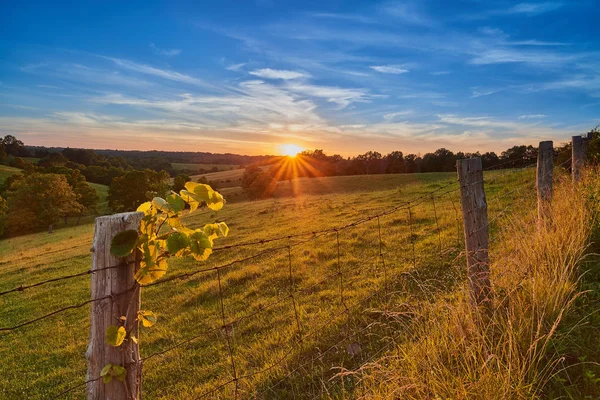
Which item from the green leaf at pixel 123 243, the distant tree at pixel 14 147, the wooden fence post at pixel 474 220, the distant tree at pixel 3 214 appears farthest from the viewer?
the distant tree at pixel 14 147

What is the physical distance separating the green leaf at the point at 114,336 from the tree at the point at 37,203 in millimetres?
59127

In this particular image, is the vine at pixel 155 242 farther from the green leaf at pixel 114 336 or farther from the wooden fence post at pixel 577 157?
the wooden fence post at pixel 577 157

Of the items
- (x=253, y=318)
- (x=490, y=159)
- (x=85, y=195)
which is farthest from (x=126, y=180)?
(x=253, y=318)

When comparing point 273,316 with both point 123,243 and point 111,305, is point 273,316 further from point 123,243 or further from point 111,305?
point 123,243

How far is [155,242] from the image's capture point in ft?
7.31

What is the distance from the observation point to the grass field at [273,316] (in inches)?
201

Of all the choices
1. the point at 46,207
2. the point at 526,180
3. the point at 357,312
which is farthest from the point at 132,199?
the point at 357,312

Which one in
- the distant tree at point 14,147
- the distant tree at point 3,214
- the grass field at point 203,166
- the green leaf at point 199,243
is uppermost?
the distant tree at point 14,147

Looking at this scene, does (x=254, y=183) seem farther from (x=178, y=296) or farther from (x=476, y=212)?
(x=476, y=212)

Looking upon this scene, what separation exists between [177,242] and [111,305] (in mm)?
499

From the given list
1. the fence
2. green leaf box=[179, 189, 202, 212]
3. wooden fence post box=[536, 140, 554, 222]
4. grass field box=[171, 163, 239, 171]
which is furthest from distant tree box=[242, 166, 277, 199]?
grass field box=[171, 163, 239, 171]

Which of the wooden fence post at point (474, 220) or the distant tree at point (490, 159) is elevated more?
the distant tree at point (490, 159)

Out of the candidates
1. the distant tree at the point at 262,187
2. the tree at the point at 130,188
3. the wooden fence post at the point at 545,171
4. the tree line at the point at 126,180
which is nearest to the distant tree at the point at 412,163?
the tree line at the point at 126,180

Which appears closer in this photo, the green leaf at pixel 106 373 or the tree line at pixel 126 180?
the green leaf at pixel 106 373
